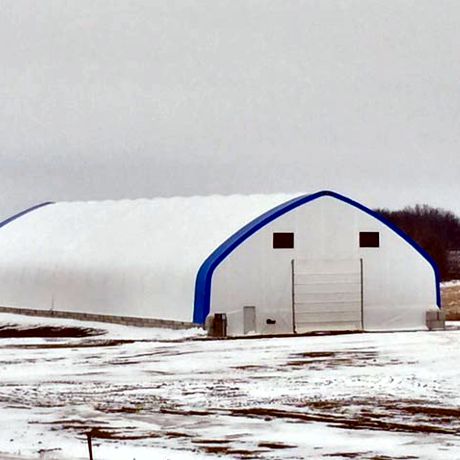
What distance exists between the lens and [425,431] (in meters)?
17.4

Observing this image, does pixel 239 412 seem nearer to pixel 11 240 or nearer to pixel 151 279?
pixel 151 279

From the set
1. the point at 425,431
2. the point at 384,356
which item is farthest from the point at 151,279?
the point at 425,431

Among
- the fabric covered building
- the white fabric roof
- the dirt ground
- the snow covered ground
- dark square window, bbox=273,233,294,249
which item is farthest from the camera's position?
the dirt ground

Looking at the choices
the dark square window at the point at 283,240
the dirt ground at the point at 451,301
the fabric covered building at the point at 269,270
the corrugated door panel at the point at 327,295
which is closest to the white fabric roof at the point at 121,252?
the fabric covered building at the point at 269,270

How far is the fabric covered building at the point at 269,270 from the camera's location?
37.8 m

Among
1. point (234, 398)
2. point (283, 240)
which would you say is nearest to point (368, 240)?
point (283, 240)

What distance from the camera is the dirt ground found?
48566 millimetres

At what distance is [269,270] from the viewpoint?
1512 inches

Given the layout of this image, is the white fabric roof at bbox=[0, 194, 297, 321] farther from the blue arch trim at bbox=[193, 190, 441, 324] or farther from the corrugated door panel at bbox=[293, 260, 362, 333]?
the corrugated door panel at bbox=[293, 260, 362, 333]

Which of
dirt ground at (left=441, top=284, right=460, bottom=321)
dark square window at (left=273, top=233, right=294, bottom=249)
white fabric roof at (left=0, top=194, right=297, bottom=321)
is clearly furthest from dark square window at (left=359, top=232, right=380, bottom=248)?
dirt ground at (left=441, top=284, right=460, bottom=321)

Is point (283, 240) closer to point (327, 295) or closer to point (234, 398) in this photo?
point (327, 295)

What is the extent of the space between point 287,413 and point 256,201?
74.3ft

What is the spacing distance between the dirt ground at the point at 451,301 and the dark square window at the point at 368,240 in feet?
24.6

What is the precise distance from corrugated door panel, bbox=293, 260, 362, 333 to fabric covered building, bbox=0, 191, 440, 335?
0.11 ft
